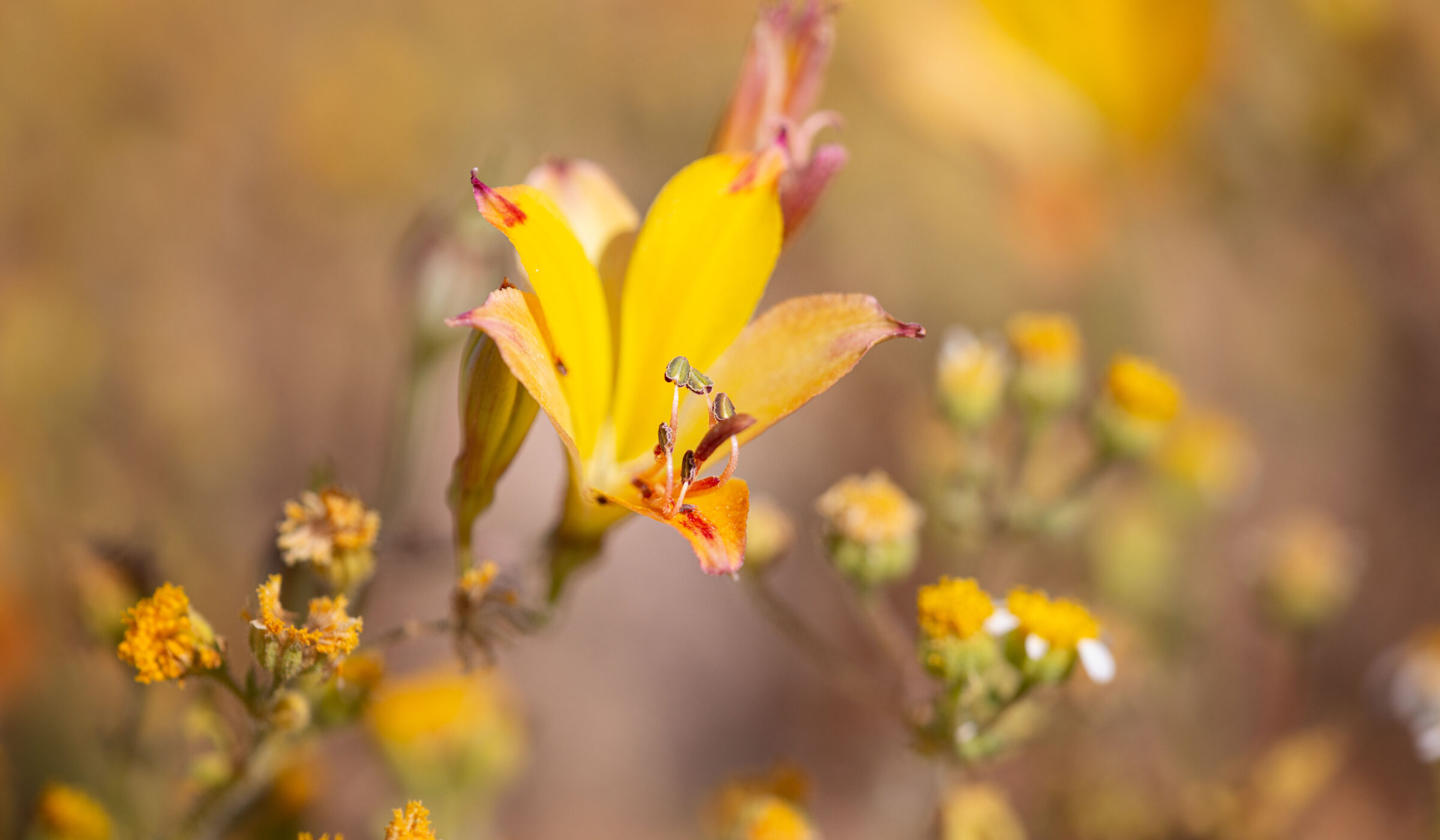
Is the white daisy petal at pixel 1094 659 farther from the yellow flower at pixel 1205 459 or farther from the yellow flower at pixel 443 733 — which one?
the yellow flower at pixel 1205 459

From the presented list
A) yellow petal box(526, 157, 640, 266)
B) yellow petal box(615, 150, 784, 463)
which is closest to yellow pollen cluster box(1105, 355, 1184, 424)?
yellow petal box(615, 150, 784, 463)

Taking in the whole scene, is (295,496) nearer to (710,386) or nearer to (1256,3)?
(710,386)

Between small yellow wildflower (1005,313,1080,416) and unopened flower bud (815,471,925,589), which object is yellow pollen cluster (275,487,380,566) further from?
small yellow wildflower (1005,313,1080,416)

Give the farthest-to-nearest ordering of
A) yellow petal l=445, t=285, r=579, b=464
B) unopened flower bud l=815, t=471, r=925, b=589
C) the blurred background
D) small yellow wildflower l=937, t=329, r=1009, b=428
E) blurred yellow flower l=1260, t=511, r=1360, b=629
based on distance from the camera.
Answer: the blurred background < blurred yellow flower l=1260, t=511, r=1360, b=629 < small yellow wildflower l=937, t=329, r=1009, b=428 < unopened flower bud l=815, t=471, r=925, b=589 < yellow petal l=445, t=285, r=579, b=464

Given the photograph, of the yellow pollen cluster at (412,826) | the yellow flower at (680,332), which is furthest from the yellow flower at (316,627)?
the yellow flower at (680,332)

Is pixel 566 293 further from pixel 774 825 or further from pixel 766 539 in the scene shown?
pixel 774 825

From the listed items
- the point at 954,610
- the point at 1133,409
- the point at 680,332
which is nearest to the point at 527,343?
the point at 680,332
